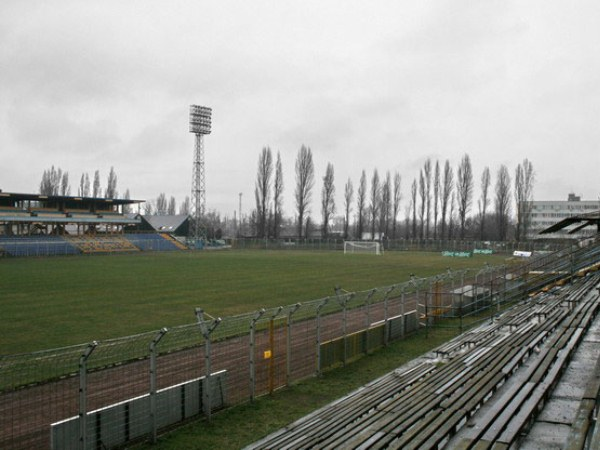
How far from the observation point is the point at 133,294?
25016 mm

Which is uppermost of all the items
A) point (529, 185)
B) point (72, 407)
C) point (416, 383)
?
point (529, 185)

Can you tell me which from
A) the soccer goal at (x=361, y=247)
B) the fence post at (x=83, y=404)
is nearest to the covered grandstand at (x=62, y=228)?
the soccer goal at (x=361, y=247)

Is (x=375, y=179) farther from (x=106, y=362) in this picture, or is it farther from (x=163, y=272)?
(x=106, y=362)

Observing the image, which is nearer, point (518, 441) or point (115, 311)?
point (518, 441)

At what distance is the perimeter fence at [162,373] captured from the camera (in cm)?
788

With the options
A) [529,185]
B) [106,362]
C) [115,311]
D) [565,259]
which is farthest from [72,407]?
[529,185]

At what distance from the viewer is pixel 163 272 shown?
36625mm

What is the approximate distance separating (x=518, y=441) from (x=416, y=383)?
350 cm

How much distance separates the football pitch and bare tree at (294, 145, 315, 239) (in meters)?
45.7

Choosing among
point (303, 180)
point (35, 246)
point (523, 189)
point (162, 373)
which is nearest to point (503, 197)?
point (523, 189)

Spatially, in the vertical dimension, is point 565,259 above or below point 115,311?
above

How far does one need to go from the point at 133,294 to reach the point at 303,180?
62313 mm

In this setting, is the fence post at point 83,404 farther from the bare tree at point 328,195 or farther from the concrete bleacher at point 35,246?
the bare tree at point 328,195

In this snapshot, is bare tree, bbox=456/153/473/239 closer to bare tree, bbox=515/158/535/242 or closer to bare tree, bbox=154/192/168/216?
bare tree, bbox=515/158/535/242
